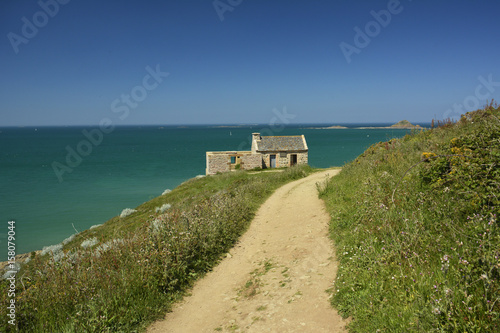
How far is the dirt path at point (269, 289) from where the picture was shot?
5.09 m

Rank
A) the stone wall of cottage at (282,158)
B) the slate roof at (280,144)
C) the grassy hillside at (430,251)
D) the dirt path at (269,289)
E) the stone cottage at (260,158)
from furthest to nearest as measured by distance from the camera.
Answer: the slate roof at (280,144) < the stone wall of cottage at (282,158) < the stone cottage at (260,158) < the dirt path at (269,289) < the grassy hillside at (430,251)

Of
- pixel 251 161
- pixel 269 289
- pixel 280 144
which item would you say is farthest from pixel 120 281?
pixel 280 144

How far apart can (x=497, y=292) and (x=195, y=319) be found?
4.95 m

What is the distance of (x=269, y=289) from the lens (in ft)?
20.7

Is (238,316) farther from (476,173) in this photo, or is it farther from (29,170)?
(29,170)

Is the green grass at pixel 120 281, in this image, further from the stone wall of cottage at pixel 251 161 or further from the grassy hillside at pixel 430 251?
the stone wall of cottage at pixel 251 161

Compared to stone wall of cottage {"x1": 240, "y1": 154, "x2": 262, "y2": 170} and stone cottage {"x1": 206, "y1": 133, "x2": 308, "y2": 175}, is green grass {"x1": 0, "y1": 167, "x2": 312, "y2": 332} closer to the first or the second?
stone wall of cottage {"x1": 240, "y1": 154, "x2": 262, "y2": 170}

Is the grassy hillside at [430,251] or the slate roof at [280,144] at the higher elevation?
the slate roof at [280,144]

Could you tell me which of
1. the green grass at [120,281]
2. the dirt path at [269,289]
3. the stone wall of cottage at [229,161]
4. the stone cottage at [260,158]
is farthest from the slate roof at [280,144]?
the green grass at [120,281]

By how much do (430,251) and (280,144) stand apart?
1506 inches

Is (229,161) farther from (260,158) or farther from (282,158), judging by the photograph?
(282,158)

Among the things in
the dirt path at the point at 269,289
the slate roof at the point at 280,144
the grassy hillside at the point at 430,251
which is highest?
the slate roof at the point at 280,144

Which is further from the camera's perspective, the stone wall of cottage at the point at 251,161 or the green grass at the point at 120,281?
the stone wall of cottage at the point at 251,161

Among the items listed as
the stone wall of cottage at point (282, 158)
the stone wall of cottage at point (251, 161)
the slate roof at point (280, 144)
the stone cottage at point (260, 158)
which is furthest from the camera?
the slate roof at point (280, 144)
